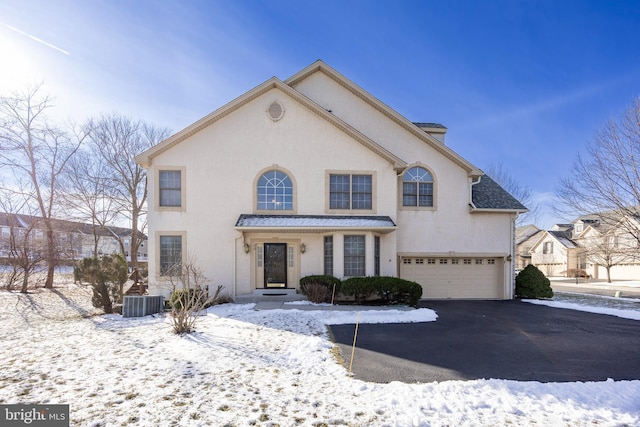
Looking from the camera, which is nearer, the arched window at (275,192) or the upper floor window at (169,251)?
the upper floor window at (169,251)

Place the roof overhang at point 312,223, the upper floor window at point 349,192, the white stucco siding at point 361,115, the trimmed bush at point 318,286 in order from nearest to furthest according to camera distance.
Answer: the trimmed bush at point 318,286 < the roof overhang at point 312,223 < the upper floor window at point 349,192 < the white stucco siding at point 361,115

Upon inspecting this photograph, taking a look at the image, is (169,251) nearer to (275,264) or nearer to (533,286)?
(275,264)

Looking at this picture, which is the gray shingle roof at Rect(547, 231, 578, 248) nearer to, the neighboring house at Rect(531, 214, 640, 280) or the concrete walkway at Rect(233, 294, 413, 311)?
the neighboring house at Rect(531, 214, 640, 280)

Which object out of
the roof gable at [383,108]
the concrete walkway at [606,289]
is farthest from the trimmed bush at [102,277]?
the concrete walkway at [606,289]

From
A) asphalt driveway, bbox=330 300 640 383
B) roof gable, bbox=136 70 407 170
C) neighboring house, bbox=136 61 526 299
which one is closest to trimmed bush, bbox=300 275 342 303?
neighboring house, bbox=136 61 526 299

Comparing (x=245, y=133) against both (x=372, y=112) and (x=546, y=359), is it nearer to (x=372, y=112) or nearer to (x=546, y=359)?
(x=372, y=112)

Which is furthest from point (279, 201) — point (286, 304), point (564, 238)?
point (564, 238)

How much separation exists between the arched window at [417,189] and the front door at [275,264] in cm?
629

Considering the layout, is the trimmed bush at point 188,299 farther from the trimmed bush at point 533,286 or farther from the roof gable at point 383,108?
the trimmed bush at point 533,286

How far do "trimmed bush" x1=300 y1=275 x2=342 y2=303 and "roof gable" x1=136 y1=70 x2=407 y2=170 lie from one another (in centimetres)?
579

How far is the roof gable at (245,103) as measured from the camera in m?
13.4

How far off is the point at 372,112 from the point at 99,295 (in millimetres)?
14106

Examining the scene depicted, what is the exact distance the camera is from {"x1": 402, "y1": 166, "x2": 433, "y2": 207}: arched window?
604 inches

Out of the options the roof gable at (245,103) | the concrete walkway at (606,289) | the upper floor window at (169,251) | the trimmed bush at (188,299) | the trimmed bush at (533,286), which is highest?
the roof gable at (245,103)
